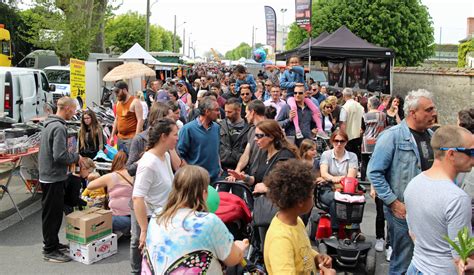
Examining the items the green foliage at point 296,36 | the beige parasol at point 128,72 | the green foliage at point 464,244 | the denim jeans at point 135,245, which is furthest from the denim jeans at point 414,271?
the green foliage at point 296,36

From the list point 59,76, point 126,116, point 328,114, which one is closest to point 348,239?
point 126,116

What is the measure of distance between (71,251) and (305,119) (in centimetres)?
418

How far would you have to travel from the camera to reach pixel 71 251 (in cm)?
620

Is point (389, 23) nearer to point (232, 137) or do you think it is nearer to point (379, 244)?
point (232, 137)

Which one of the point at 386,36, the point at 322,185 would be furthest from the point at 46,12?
the point at 322,185

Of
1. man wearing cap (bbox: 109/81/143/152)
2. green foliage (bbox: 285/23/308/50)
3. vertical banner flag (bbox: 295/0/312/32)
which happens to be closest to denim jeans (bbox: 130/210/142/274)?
man wearing cap (bbox: 109/81/143/152)

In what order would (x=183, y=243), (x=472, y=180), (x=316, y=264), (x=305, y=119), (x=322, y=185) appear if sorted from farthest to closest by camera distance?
1. (x=305, y=119)
2. (x=322, y=185)
3. (x=472, y=180)
4. (x=316, y=264)
5. (x=183, y=243)

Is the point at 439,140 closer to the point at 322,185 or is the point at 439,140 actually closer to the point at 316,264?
the point at 316,264

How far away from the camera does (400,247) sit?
432 cm

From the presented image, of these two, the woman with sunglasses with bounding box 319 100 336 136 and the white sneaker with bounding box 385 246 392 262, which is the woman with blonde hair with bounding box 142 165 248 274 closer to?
the white sneaker with bounding box 385 246 392 262

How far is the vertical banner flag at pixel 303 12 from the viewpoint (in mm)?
16970

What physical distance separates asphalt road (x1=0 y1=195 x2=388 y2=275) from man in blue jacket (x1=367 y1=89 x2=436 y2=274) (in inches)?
70.6

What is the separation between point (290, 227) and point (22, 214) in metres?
6.34

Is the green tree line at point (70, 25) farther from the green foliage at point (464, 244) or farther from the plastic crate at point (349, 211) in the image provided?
the green foliage at point (464, 244)
